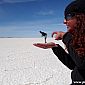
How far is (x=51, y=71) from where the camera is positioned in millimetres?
5582

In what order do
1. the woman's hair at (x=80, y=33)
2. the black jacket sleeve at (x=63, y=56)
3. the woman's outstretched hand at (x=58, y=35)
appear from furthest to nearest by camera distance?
the black jacket sleeve at (x=63, y=56)
the woman's outstretched hand at (x=58, y=35)
the woman's hair at (x=80, y=33)

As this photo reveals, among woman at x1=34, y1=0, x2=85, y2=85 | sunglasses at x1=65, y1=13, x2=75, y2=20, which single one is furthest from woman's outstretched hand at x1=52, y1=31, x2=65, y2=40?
sunglasses at x1=65, y1=13, x2=75, y2=20

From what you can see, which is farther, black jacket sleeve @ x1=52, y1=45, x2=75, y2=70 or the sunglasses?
black jacket sleeve @ x1=52, y1=45, x2=75, y2=70

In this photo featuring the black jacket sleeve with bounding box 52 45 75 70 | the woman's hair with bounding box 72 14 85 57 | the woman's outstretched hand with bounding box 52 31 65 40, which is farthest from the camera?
the black jacket sleeve with bounding box 52 45 75 70

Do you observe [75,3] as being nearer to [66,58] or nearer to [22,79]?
[66,58]

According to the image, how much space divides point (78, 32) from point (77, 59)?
0.48ft

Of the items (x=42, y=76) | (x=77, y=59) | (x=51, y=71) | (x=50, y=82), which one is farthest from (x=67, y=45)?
(x=51, y=71)

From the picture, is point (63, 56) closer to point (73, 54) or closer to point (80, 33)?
point (73, 54)

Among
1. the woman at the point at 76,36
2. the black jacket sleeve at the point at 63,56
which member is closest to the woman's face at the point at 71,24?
the woman at the point at 76,36

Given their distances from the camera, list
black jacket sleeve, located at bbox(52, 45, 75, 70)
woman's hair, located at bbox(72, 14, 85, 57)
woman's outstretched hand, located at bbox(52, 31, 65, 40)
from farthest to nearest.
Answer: black jacket sleeve, located at bbox(52, 45, 75, 70) → woman's outstretched hand, located at bbox(52, 31, 65, 40) → woman's hair, located at bbox(72, 14, 85, 57)

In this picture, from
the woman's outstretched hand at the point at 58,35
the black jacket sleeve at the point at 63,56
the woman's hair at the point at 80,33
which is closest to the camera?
the woman's hair at the point at 80,33

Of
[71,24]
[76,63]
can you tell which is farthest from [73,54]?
[71,24]

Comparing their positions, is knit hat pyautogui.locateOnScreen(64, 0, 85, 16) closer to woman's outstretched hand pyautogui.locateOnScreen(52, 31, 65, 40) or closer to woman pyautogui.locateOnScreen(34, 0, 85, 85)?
woman pyautogui.locateOnScreen(34, 0, 85, 85)

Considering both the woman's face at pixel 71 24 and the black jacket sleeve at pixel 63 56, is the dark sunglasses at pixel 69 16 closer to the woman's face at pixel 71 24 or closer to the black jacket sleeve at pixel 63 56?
the woman's face at pixel 71 24
